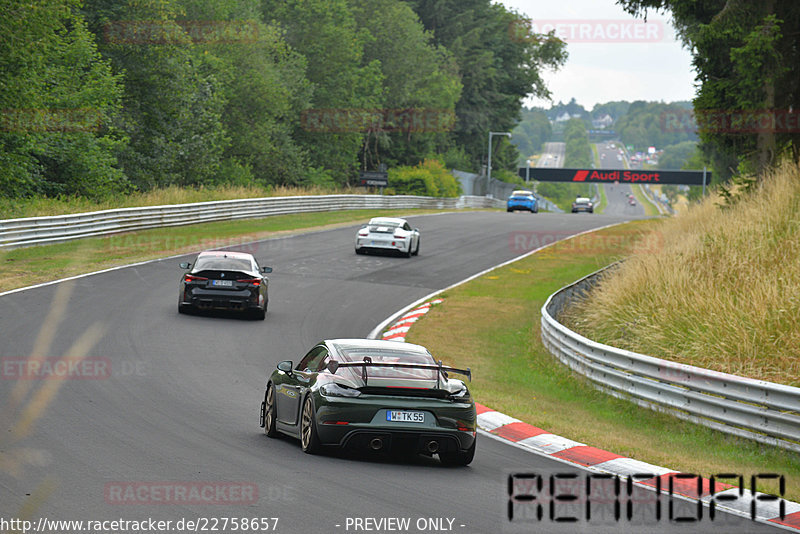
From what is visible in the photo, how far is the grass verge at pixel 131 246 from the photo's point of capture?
25.4m

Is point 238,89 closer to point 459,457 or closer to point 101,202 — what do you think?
point 101,202

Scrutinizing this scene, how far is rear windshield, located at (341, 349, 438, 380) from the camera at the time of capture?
9.83m

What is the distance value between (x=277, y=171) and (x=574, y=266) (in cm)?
3663

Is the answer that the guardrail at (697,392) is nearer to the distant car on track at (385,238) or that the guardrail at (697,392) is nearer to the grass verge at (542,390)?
the grass verge at (542,390)

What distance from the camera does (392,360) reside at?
33.2 ft

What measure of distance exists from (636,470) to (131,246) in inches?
991

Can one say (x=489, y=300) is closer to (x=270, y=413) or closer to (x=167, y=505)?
(x=270, y=413)

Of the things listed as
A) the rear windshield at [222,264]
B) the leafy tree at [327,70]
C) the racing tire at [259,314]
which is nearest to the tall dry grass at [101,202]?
the rear windshield at [222,264]

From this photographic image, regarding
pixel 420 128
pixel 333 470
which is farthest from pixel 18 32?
pixel 420 128

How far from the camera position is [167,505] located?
24.1ft

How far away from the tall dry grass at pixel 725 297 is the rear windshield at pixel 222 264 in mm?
7171

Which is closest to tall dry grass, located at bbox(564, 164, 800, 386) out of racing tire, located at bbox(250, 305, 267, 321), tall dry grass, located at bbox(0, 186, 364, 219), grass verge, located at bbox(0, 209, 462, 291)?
racing tire, located at bbox(250, 305, 267, 321)

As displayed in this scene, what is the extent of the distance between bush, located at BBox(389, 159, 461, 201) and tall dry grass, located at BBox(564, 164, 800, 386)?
A: 55.4 metres

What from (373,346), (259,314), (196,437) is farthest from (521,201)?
(196,437)
